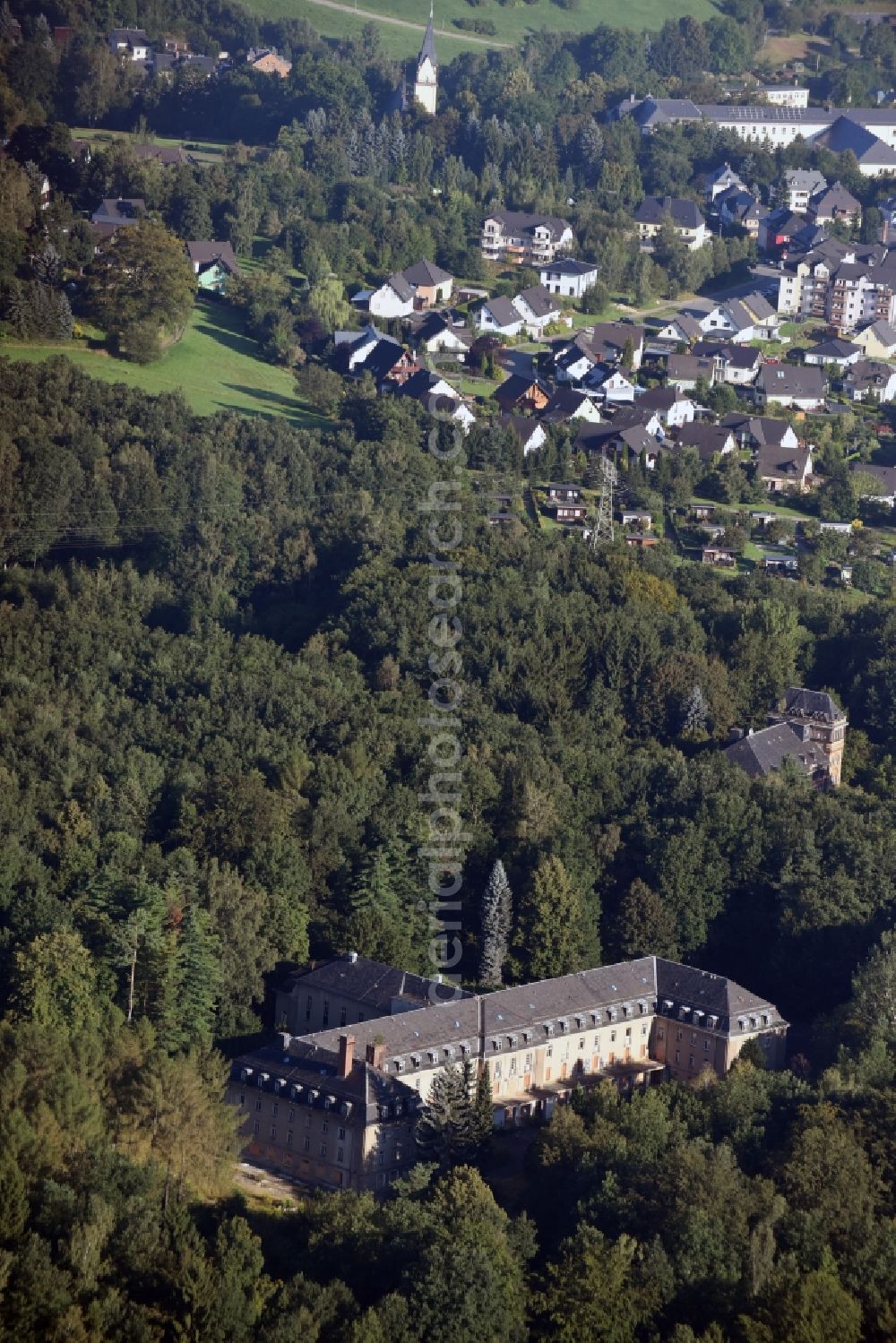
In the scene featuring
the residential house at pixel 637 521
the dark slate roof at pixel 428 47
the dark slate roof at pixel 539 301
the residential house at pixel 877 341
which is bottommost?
the residential house at pixel 877 341

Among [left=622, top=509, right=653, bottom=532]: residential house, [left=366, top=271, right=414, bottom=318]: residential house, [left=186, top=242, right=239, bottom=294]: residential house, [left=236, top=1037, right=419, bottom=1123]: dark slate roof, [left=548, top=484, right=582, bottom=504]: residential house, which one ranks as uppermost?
[left=186, top=242, right=239, bottom=294]: residential house

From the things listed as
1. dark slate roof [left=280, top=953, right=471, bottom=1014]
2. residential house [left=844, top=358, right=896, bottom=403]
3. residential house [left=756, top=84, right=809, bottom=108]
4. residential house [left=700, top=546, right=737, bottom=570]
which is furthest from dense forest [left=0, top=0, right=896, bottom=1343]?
residential house [left=756, top=84, right=809, bottom=108]

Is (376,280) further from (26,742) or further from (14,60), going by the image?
(26,742)

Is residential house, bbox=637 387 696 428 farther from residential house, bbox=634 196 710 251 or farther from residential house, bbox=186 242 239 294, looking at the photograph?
residential house, bbox=634 196 710 251

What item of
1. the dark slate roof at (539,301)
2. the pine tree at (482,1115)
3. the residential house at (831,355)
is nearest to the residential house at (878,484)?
the residential house at (831,355)

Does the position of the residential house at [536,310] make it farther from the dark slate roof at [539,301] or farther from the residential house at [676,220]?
Result: the residential house at [676,220]

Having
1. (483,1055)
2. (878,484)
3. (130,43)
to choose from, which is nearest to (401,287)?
(878,484)
